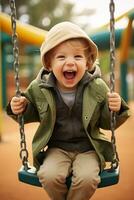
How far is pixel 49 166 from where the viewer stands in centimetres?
150

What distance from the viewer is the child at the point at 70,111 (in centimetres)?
148

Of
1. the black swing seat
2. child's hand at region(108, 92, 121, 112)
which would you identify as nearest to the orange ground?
the black swing seat

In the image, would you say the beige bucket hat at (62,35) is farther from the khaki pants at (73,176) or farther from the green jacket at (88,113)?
the khaki pants at (73,176)

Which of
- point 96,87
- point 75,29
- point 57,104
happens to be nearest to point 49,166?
point 57,104

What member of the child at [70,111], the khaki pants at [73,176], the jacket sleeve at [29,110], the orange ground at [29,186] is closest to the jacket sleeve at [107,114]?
the child at [70,111]

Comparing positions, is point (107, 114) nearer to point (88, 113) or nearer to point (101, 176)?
point (88, 113)

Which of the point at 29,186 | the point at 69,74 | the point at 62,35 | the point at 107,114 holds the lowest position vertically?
the point at 29,186

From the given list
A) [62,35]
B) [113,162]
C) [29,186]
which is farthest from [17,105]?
[29,186]

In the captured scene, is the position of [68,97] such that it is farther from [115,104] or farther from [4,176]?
[4,176]

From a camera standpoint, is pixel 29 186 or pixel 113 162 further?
pixel 29 186

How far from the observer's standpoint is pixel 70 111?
158 cm

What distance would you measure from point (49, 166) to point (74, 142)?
15 centimetres

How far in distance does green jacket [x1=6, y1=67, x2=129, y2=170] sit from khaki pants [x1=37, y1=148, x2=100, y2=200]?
6cm

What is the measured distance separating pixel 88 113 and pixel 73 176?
24cm
